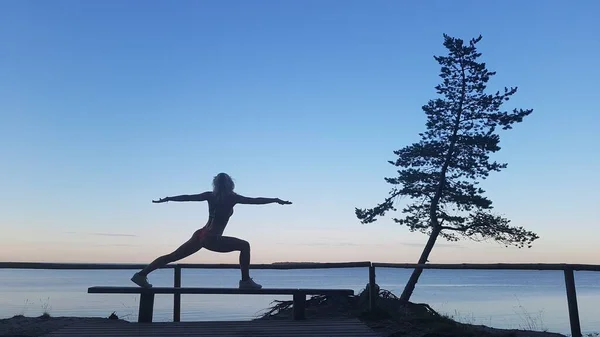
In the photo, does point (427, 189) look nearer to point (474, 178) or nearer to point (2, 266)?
point (474, 178)

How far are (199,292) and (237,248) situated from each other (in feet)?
2.59

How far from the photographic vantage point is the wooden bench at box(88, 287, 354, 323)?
744cm

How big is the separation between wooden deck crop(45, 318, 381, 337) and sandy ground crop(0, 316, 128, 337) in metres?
0.41


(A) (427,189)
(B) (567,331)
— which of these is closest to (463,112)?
(A) (427,189)

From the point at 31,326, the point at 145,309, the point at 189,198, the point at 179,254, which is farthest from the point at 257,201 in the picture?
the point at 31,326

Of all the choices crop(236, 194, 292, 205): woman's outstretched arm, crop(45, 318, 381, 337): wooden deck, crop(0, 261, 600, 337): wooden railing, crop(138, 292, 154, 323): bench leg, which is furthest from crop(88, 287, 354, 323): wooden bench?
crop(0, 261, 600, 337): wooden railing

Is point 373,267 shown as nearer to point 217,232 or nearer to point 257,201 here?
point 257,201

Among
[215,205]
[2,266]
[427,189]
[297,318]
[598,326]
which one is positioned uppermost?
[427,189]

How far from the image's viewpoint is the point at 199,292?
298 inches

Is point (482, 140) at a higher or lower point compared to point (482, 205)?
higher

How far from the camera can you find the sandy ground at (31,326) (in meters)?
7.08

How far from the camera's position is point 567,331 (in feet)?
55.4

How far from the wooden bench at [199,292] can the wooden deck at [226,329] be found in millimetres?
319

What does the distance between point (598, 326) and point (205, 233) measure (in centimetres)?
1511
